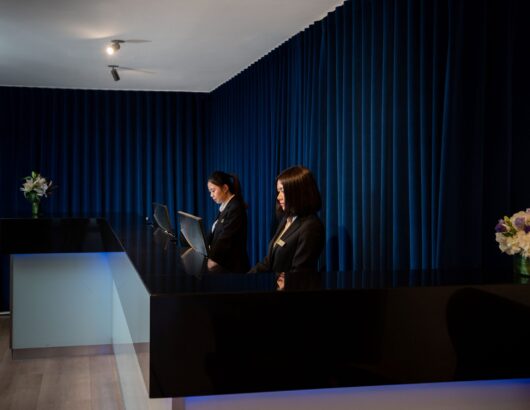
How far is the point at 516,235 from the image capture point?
2.04 meters

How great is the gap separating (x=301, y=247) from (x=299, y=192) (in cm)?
28

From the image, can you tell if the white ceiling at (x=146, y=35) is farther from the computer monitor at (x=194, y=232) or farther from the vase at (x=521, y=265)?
the vase at (x=521, y=265)

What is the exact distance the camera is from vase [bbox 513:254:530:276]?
6.52ft

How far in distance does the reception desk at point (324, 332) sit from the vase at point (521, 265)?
0.22 ft

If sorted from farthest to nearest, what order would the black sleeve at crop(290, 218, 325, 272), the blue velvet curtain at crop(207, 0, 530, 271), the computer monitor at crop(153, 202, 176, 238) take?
1. the computer monitor at crop(153, 202, 176, 238)
2. the black sleeve at crop(290, 218, 325, 272)
3. the blue velvet curtain at crop(207, 0, 530, 271)

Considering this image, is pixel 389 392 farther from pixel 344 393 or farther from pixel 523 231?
A: pixel 523 231

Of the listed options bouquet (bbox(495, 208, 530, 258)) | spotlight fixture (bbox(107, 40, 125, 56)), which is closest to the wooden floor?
spotlight fixture (bbox(107, 40, 125, 56))

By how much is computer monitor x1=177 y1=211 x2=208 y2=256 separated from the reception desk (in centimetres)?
109

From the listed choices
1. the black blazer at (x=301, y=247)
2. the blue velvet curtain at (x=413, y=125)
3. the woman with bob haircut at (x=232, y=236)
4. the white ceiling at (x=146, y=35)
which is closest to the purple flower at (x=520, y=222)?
the blue velvet curtain at (x=413, y=125)

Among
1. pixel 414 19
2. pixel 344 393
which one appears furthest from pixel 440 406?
pixel 414 19

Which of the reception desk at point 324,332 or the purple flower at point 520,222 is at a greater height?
the purple flower at point 520,222

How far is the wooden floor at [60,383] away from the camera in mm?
4098

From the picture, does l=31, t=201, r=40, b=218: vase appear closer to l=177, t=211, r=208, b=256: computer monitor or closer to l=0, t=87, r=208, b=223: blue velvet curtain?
l=0, t=87, r=208, b=223: blue velvet curtain

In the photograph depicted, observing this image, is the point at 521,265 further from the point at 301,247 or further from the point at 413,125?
the point at 301,247
